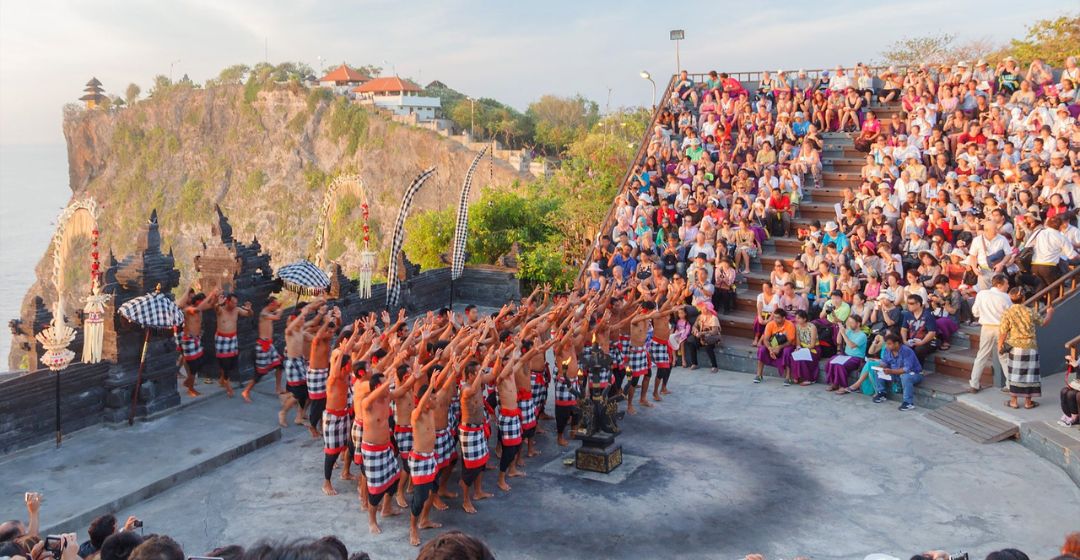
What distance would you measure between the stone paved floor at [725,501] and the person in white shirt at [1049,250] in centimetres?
329

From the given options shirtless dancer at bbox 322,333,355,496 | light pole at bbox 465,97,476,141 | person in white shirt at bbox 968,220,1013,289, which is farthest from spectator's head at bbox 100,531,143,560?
light pole at bbox 465,97,476,141

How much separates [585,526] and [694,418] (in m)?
3.95

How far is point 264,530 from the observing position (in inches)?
325

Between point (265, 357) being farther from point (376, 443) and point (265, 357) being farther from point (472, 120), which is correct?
point (472, 120)

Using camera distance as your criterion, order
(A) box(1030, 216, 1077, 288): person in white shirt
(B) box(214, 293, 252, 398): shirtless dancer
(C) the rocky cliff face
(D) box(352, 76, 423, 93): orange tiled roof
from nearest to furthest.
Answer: (B) box(214, 293, 252, 398): shirtless dancer, (A) box(1030, 216, 1077, 288): person in white shirt, (C) the rocky cliff face, (D) box(352, 76, 423, 93): orange tiled roof

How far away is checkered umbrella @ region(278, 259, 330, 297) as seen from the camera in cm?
1389

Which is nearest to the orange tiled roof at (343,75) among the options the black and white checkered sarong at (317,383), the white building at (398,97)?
the white building at (398,97)

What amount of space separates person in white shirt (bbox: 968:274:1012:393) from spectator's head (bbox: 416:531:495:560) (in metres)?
10.3

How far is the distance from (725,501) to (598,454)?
1.48 meters

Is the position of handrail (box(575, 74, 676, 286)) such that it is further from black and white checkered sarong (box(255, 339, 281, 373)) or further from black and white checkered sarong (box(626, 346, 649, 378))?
black and white checkered sarong (box(255, 339, 281, 373))

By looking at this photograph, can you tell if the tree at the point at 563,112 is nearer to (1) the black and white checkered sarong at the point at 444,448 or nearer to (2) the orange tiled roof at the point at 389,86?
(2) the orange tiled roof at the point at 389,86

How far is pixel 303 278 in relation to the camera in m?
13.9

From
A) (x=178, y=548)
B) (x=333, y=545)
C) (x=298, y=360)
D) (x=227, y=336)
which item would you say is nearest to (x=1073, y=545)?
(x=333, y=545)

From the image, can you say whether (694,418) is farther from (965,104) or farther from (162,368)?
(965,104)
